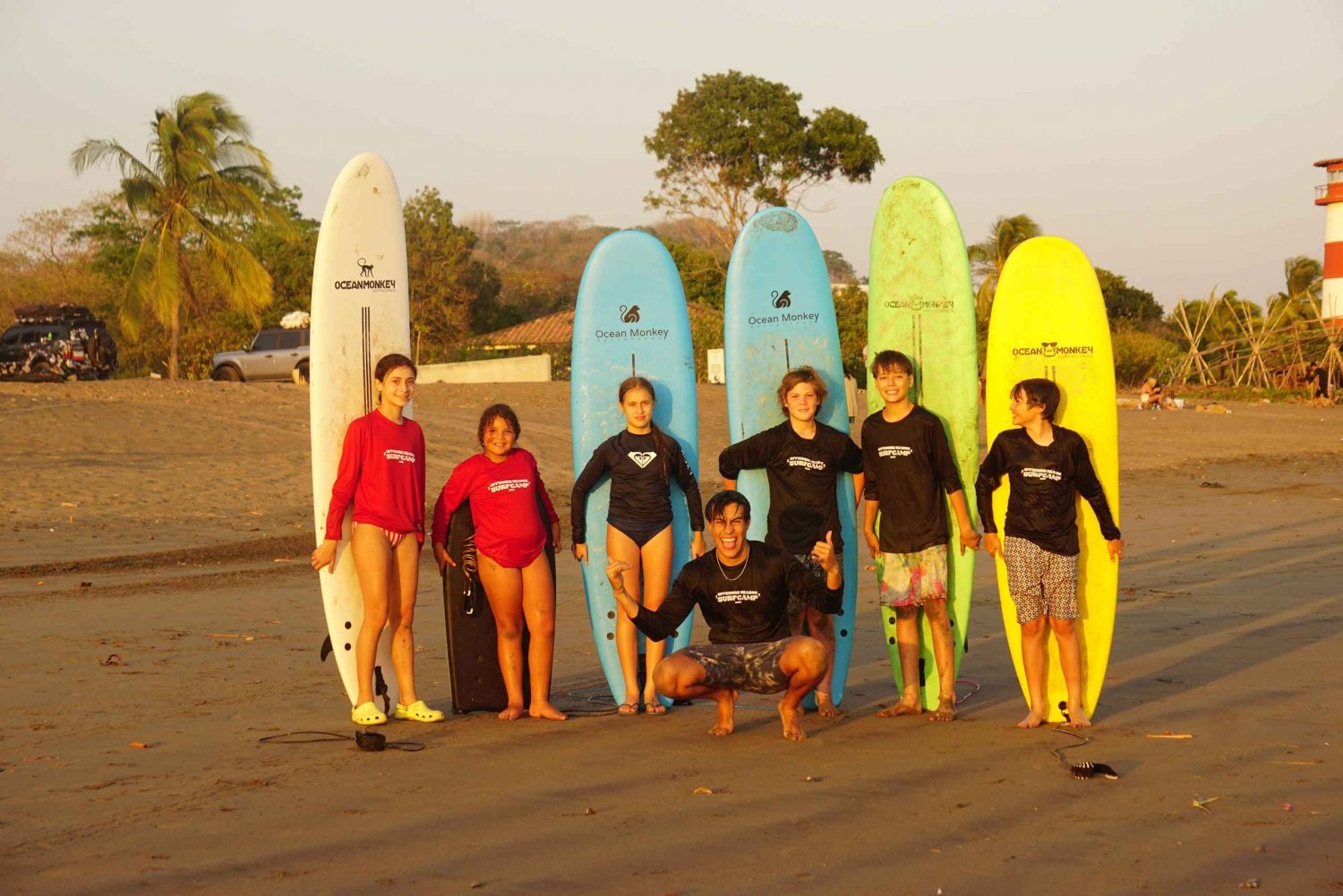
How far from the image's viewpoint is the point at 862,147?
32906mm

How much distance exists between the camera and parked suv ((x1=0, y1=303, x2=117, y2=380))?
23.4m

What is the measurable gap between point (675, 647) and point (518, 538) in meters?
1.00

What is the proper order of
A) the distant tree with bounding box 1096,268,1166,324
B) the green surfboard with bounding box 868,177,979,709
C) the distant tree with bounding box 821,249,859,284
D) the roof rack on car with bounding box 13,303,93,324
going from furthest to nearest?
the distant tree with bounding box 821,249,859,284
the distant tree with bounding box 1096,268,1166,324
the roof rack on car with bounding box 13,303,93,324
the green surfboard with bounding box 868,177,979,709

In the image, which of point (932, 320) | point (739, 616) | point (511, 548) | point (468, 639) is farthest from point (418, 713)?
point (932, 320)

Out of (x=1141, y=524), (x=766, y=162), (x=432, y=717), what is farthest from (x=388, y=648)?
(x=766, y=162)

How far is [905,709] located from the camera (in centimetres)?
539

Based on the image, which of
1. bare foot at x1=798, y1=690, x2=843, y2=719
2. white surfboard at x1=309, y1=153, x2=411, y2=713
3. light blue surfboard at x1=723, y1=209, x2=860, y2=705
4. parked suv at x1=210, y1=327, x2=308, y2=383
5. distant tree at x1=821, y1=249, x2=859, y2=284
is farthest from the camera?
distant tree at x1=821, y1=249, x2=859, y2=284

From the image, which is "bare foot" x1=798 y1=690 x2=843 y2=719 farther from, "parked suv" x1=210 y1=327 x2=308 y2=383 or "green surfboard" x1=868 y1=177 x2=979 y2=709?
"parked suv" x1=210 y1=327 x2=308 y2=383

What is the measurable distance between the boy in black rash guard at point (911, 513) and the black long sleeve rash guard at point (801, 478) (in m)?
0.13

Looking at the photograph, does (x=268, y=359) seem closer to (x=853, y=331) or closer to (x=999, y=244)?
(x=853, y=331)

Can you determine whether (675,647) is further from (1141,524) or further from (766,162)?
(766,162)

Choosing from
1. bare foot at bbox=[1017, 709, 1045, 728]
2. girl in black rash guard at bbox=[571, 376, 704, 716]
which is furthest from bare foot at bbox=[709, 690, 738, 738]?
bare foot at bbox=[1017, 709, 1045, 728]

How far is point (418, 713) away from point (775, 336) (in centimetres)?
237

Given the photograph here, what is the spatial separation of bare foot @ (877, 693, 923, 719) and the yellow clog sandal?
179 centimetres
